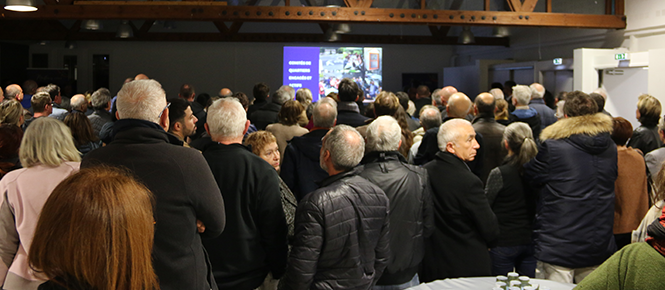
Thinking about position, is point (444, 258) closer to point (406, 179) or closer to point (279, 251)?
point (406, 179)

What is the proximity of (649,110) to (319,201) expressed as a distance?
12.4 feet

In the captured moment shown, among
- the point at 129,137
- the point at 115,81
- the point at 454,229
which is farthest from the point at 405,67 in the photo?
the point at 129,137

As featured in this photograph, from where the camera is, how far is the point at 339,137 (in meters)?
2.56

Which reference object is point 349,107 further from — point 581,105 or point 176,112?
point 581,105

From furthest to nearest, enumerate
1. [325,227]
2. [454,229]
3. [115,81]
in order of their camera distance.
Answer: [115,81]
[454,229]
[325,227]

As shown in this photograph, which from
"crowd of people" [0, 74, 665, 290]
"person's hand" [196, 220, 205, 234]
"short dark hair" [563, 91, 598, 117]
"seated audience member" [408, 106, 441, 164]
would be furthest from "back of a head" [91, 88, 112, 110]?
"short dark hair" [563, 91, 598, 117]

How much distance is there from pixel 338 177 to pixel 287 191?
13.6 inches

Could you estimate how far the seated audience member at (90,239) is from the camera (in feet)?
3.52

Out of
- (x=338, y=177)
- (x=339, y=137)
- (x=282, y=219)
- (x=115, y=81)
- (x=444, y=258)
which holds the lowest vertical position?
(x=444, y=258)

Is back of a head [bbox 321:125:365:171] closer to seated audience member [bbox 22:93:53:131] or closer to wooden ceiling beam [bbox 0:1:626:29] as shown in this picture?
seated audience member [bbox 22:93:53:131]

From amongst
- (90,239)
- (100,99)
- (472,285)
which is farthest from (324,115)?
(90,239)

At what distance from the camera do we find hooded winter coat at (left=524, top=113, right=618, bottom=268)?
134 inches

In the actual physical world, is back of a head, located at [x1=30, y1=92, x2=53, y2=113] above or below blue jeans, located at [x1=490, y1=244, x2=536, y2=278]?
above

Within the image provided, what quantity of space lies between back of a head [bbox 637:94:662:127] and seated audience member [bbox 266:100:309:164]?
3032 millimetres
